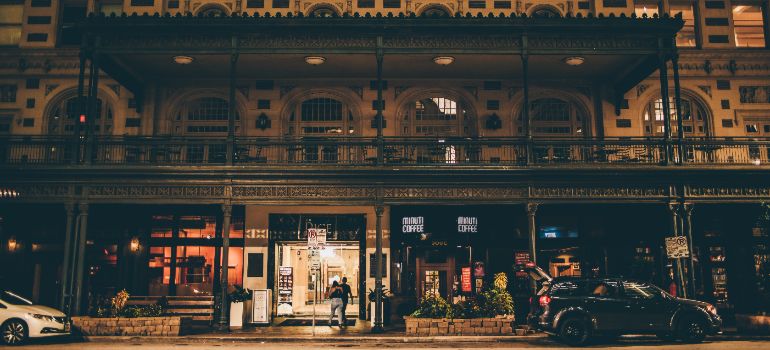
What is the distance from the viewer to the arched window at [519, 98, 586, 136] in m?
23.2

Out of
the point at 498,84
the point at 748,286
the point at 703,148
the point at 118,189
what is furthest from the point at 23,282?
the point at 748,286

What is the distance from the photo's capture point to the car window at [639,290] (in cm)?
1587

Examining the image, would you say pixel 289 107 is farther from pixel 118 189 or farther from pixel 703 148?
pixel 703 148

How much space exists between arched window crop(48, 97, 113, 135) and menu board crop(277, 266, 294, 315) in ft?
27.4

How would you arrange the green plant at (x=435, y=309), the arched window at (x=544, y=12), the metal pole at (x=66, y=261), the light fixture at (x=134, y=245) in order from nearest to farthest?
1. the green plant at (x=435, y=309)
2. the metal pole at (x=66, y=261)
3. the light fixture at (x=134, y=245)
4. the arched window at (x=544, y=12)

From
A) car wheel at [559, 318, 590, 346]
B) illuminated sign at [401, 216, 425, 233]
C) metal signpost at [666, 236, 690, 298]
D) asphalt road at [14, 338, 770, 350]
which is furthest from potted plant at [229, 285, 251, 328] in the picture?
metal signpost at [666, 236, 690, 298]

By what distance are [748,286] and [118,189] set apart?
21.3 meters

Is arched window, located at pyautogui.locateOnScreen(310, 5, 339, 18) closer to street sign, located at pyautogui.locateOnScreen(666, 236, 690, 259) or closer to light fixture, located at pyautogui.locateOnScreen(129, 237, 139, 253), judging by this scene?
light fixture, located at pyautogui.locateOnScreen(129, 237, 139, 253)

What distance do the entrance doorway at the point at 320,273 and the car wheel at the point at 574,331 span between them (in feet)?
28.9

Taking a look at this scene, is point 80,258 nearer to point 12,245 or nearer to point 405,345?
point 12,245

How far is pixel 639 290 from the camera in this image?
15977mm

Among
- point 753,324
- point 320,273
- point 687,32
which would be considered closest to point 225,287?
point 320,273

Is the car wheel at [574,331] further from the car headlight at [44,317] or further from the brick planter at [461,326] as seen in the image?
the car headlight at [44,317]

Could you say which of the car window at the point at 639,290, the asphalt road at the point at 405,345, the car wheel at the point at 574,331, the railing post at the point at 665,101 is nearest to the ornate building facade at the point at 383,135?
the railing post at the point at 665,101
